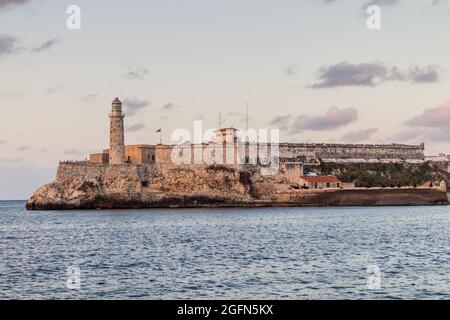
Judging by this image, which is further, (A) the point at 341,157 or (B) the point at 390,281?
(A) the point at 341,157

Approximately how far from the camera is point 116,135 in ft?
205

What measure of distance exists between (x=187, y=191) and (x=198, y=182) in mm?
1215

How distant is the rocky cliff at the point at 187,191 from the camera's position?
6169 centimetres

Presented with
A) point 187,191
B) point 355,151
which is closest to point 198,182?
point 187,191

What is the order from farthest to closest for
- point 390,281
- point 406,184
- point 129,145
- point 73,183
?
point 406,184 → point 129,145 → point 73,183 → point 390,281

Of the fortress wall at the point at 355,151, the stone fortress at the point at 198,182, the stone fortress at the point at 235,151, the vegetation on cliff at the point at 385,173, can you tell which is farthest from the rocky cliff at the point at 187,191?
the fortress wall at the point at 355,151

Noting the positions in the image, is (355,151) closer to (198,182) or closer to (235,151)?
(235,151)

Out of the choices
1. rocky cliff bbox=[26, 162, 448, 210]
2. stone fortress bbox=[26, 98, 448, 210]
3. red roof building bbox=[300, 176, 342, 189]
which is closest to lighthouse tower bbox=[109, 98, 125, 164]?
stone fortress bbox=[26, 98, 448, 210]

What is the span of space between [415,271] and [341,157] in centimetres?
6663

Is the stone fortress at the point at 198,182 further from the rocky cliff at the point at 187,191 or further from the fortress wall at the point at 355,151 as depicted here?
the fortress wall at the point at 355,151
